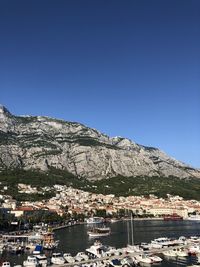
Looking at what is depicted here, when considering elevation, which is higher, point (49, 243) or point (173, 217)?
point (173, 217)

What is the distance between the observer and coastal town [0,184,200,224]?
122 metres

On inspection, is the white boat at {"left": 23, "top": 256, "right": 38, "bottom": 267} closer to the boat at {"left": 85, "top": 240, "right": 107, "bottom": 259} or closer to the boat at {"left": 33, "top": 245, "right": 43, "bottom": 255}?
the boat at {"left": 33, "top": 245, "right": 43, "bottom": 255}

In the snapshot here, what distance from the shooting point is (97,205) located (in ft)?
476

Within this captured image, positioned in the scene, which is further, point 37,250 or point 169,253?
point 37,250

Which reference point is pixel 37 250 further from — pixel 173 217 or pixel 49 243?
pixel 173 217

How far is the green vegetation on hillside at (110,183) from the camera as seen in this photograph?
164625 mm

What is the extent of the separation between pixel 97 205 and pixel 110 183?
42.1 metres

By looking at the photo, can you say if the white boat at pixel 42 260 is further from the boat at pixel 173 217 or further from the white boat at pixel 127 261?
the boat at pixel 173 217

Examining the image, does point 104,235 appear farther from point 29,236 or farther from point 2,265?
point 2,265

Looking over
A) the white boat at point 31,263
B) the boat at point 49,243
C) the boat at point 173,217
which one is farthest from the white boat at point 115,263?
the boat at point 173,217

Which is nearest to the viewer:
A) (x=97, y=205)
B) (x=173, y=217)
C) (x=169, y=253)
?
(x=169, y=253)

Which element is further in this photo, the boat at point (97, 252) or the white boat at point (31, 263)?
the boat at point (97, 252)

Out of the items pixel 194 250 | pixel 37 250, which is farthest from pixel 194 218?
pixel 37 250

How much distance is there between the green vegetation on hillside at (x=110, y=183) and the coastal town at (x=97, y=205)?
16.5 ft
